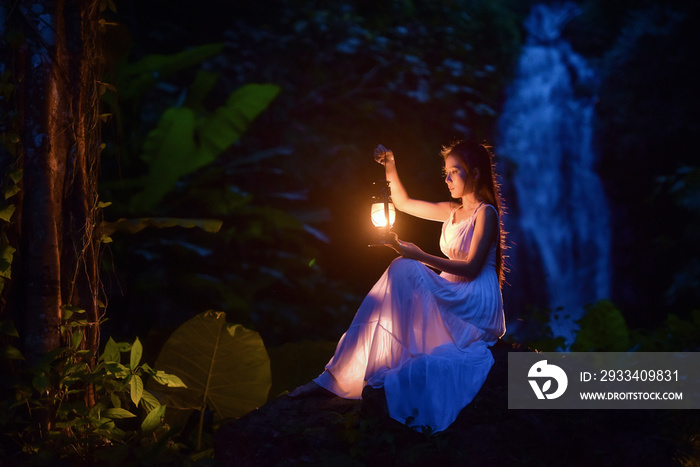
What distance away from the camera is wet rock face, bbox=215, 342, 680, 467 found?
8.11 feet

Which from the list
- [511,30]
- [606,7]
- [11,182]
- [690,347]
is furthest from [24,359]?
[606,7]

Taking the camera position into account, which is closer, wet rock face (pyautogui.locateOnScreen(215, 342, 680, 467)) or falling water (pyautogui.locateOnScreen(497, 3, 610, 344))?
wet rock face (pyautogui.locateOnScreen(215, 342, 680, 467))

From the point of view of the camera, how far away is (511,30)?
7.61 meters

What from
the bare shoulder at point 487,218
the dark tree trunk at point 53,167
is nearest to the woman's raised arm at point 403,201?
the bare shoulder at point 487,218

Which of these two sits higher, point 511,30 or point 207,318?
point 511,30

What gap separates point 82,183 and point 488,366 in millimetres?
1998

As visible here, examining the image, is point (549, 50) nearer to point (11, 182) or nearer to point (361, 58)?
point (361, 58)

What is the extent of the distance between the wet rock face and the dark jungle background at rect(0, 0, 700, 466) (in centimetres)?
254

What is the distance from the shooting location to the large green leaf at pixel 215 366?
319cm

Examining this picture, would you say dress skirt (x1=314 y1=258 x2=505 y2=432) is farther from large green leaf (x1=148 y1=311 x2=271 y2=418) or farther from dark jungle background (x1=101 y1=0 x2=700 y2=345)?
dark jungle background (x1=101 y1=0 x2=700 y2=345)

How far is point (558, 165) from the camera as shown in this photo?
26.0ft

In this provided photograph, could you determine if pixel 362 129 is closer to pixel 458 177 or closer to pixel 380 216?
pixel 458 177

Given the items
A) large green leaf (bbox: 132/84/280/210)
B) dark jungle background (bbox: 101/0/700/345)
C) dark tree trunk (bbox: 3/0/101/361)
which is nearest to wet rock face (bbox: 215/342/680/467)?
dark tree trunk (bbox: 3/0/101/361)

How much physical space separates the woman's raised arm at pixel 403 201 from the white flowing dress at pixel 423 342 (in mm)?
258
